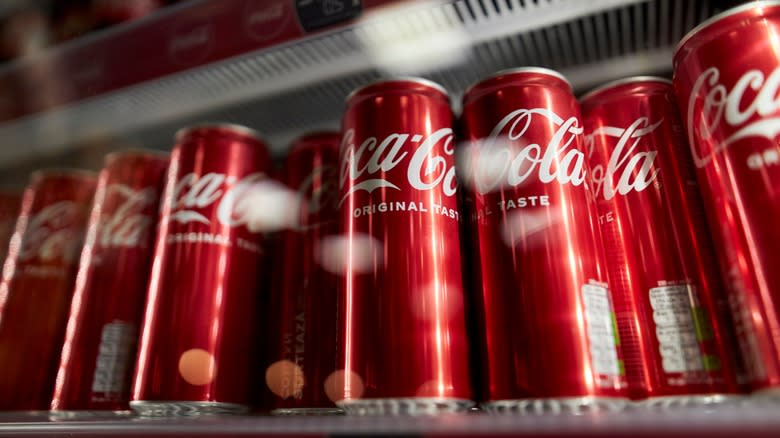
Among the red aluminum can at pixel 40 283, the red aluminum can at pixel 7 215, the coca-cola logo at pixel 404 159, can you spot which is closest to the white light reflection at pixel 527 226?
the coca-cola logo at pixel 404 159

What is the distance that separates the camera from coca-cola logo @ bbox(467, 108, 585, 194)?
0.66m

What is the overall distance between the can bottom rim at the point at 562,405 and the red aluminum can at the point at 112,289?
614mm

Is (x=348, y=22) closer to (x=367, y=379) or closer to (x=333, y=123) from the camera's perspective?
(x=333, y=123)

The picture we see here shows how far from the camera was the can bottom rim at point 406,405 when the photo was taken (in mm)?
583

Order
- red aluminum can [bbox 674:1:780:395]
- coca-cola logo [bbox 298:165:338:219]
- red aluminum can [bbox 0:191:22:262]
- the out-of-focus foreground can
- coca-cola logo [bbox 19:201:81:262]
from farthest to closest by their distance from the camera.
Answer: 1. red aluminum can [bbox 0:191:22:262]
2. coca-cola logo [bbox 19:201:81:262]
3. coca-cola logo [bbox 298:165:338:219]
4. the out-of-focus foreground can
5. red aluminum can [bbox 674:1:780:395]

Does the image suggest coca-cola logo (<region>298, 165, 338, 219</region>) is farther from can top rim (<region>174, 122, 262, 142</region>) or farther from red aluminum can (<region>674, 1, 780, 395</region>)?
red aluminum can (<region>674, 1, 780, 395</region>)

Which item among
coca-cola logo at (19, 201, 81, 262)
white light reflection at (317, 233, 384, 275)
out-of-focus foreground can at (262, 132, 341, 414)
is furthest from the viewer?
coca-cola logo at (19, 201, 81, 262)

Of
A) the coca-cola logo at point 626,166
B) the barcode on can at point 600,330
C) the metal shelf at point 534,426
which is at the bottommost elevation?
the metal shelf at point 534,426

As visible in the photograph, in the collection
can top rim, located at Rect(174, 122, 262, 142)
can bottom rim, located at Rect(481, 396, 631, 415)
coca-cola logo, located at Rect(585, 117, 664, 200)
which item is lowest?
can bottom rim, located at Rect(481, 396, 631, 415)

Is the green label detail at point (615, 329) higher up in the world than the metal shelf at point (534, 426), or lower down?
higher up

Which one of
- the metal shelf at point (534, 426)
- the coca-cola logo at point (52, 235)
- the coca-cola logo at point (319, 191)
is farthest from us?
the coca-cola logo at point (52, 235)

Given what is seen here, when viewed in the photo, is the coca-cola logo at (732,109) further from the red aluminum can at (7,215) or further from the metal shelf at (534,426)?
the red aluminum can at (7,215)

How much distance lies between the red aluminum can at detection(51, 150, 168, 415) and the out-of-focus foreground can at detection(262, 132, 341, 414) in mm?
231

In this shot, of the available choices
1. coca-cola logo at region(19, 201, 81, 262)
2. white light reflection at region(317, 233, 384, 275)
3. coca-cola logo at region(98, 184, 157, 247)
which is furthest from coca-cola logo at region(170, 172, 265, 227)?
coca-cola logo at region(19, 201, 81, 262)
